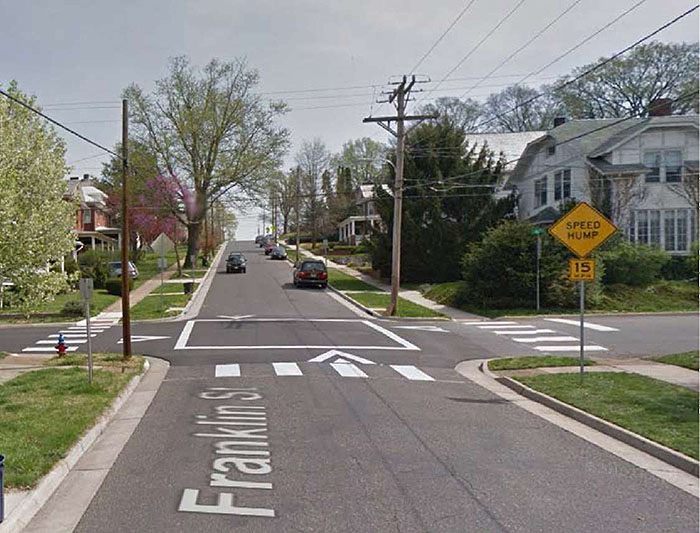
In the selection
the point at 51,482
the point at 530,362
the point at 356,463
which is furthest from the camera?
the point at 530,362

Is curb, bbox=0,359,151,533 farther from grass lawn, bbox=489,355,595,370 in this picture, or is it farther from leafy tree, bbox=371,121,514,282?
leafy tree, bbox=371,121,514,282

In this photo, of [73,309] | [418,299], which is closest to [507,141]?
[418,299]

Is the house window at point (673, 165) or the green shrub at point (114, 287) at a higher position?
the house window at point (673, 165)

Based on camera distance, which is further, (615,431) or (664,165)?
(664,165)

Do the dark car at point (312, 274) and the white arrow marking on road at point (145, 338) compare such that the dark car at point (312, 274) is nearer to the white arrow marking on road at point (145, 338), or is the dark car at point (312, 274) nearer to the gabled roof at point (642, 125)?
the gabled roof at point (642, 125)

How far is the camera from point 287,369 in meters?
15.7

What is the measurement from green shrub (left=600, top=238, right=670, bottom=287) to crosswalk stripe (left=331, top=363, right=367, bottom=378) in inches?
769

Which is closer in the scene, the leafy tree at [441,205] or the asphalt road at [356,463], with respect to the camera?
the asphalt road at [356,463]

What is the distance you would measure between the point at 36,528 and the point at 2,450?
232cm

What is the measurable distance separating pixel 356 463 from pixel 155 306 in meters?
26.5

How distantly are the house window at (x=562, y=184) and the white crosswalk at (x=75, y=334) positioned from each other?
84.6 ft

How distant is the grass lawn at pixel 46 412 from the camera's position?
7.62 metres

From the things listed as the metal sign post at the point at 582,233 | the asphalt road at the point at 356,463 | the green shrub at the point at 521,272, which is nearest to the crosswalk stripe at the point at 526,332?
the green shrub at the point at 521,272

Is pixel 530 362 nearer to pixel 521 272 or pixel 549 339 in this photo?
pixel 549 339
